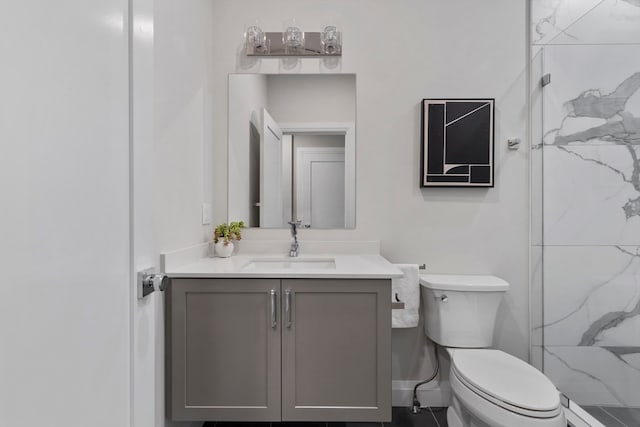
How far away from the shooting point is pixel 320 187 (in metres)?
2.01

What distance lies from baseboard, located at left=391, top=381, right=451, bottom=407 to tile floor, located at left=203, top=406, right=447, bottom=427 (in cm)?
3

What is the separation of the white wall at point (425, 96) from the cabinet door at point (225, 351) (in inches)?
33.7

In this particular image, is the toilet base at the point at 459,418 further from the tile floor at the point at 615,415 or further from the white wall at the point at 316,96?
the white wall at the point at 316,96

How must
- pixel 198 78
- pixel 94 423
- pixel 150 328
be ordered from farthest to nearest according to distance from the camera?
pixel 198 78
pixel 150 328
pixel 94 423

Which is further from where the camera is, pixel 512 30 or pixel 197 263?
pixel 512 30

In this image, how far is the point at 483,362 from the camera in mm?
1524

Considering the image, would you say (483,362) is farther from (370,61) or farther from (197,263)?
(370,61)

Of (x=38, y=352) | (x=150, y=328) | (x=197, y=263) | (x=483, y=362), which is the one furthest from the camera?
(x=197, y=263)

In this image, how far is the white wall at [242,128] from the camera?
1996 mm

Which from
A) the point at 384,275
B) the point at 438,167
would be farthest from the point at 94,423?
the point at 438,167

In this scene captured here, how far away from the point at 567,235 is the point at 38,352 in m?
2.01

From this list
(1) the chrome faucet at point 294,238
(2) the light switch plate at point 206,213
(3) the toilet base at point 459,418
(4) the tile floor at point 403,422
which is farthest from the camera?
(1) the chrome faucet at point 294,238

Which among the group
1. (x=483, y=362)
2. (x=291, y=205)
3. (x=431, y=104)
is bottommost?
(x=483, y=362)

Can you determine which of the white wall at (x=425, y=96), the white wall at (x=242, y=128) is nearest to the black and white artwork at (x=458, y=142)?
the white wall at (x=425, y=96)
